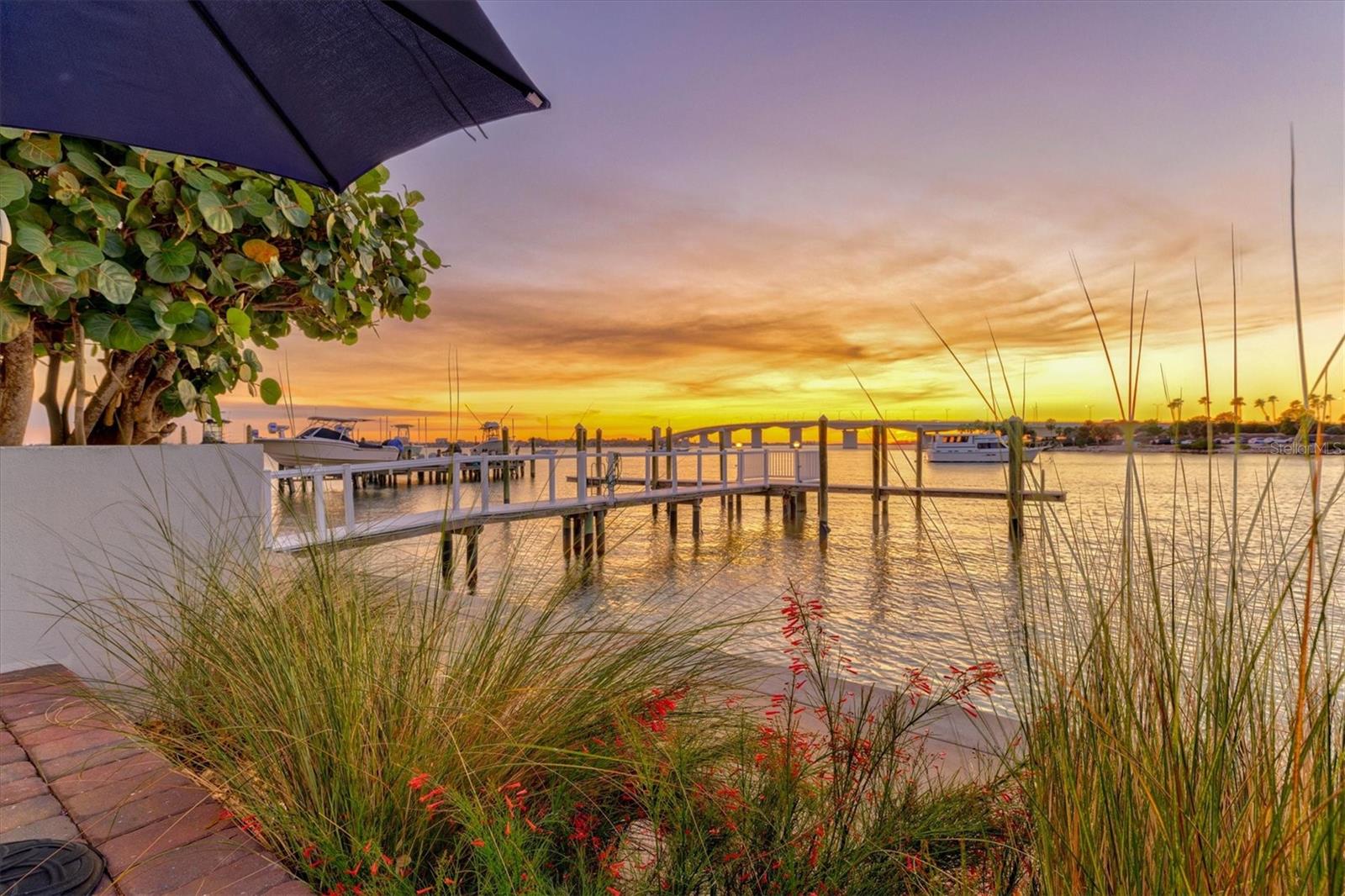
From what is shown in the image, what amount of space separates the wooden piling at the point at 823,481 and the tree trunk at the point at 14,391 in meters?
14.0

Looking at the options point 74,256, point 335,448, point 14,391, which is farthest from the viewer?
point 335,448

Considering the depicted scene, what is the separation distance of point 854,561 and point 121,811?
12.2 meters

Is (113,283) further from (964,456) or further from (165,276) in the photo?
(964,456)

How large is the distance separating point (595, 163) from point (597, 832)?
29.2ft

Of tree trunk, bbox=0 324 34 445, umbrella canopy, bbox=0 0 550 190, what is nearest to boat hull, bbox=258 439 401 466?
tree trunk, bbox=0 324 34 445

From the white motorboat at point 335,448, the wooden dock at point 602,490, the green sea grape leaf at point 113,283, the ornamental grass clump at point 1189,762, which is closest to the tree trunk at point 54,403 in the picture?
the wooden dock at point 602,490

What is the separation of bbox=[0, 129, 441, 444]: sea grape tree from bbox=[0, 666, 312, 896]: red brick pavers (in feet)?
4.97

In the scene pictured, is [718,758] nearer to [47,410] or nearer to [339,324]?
[339,324]

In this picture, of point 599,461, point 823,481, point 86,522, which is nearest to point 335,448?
point 823,481

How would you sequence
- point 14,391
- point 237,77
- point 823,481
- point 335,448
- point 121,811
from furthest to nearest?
point 335,448 < point 823,481 < point 14,391 < point 237,77 < point 121,811

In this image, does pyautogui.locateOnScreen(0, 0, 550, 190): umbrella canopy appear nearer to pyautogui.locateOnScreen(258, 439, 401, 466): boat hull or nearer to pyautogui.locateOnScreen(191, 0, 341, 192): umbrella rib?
pyautogui.locateOnScreen(191, 0, 341, 192): umbrella rib

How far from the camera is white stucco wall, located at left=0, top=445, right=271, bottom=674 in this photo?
3.01 metres

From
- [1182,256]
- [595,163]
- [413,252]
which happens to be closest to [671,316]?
[595,163]

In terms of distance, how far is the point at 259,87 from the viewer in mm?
1893
